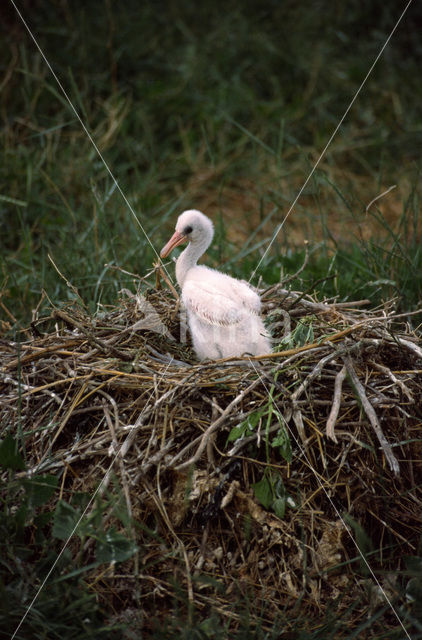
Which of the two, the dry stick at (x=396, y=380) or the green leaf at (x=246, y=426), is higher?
the green leaf at (x=246, y=426)

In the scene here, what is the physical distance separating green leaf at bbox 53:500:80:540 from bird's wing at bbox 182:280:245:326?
1229 mm

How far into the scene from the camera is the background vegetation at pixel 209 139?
16.6 feet

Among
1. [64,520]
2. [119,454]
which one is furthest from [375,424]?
[64,520]

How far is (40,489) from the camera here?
283 centimetres

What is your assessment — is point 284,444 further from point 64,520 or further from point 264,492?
Result: point 64,520

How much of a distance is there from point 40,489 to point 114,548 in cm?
40

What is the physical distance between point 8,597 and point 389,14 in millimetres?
8318

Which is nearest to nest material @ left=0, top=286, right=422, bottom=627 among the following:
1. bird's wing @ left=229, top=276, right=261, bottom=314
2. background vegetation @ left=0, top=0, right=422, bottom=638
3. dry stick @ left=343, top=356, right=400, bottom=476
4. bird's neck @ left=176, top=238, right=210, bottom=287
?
dry stick @ left=343, top=356, right=400, bottom=476

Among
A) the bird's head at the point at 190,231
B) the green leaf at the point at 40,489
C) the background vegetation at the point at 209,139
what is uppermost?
the bird's head at the point at 190,231

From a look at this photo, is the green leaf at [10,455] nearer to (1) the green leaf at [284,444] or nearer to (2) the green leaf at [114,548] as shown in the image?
(2) the green leaf at [114,548]

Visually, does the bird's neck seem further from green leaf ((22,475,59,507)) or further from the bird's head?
green leaf ((22,475,59,507))

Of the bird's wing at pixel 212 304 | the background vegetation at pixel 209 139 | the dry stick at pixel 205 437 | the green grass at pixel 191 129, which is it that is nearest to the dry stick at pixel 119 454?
the dry stick at pixel 205 437

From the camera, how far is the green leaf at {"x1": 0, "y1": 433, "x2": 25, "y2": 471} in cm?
288

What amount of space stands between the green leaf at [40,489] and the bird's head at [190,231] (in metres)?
1.54
